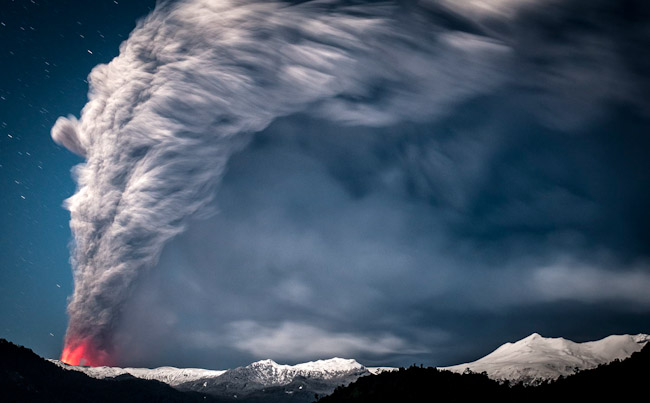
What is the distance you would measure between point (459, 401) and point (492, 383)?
9.73 m

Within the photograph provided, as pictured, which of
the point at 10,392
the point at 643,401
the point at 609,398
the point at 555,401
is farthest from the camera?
the point at 10,392

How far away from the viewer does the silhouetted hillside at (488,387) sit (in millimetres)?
38688

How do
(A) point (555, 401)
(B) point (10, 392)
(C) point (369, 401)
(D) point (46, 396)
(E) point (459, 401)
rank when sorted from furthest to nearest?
(D) point (46, 396) → (B) point (10, 392) → (C) point (369, 401) → (E) point (459, 401) → (A) point (555, 401)

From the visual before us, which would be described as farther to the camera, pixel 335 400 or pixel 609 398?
pixel 335 400

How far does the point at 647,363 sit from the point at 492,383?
56.8 feet

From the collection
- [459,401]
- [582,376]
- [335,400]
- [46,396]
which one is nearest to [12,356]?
[46,396]

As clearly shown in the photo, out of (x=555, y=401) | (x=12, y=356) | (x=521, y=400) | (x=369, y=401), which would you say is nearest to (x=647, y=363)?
(x=555, y=401)

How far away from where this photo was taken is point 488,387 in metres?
48.6

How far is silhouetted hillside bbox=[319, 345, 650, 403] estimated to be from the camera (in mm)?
38688

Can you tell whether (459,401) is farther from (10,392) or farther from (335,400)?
(10,392)

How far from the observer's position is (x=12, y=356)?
7313 inches

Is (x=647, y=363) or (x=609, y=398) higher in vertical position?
(x=647, y=363)

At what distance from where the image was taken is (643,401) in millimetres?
34125

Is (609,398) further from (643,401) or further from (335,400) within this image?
(335,400)
